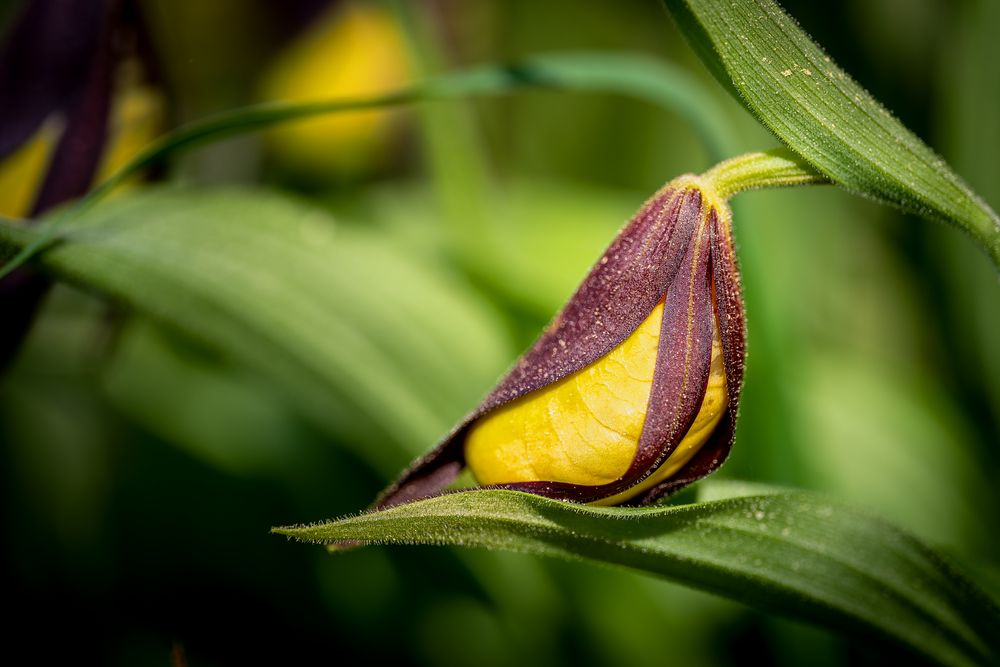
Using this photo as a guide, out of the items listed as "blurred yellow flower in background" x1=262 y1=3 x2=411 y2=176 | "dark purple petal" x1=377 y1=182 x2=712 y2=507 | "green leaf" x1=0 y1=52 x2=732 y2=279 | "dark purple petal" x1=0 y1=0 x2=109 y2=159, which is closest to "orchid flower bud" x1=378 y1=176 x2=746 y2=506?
"dark purple petal" x1=377 y1=182 x2=712 y2=507

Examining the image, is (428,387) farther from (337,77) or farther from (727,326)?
(337,77)

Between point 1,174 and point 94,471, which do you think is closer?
point 1,174

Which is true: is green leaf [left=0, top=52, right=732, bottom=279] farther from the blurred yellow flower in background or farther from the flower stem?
the blurred yellow flower in background

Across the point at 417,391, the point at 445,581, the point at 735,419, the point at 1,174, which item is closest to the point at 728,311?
the point at 735,419

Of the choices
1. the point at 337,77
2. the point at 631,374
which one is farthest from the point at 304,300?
the point at 337,77

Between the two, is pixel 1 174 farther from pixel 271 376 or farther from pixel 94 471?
pixel 94 471

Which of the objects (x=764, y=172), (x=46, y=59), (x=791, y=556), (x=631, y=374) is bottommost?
(x=791, y=556)

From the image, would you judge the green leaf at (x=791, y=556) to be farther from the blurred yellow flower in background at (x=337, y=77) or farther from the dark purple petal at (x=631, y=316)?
the blurred yellow flower in background at (x=337, y=77)

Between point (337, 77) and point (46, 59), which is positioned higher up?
point (337, 77)
